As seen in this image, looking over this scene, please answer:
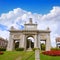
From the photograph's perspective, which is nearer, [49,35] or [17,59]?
[17,59]

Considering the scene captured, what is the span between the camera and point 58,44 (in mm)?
77812

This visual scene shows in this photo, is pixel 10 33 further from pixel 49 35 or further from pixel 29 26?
pixel 49 35

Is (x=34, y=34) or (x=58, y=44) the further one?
(x=58, y=44)

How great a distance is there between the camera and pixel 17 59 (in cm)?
2473

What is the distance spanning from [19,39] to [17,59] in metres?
24.5

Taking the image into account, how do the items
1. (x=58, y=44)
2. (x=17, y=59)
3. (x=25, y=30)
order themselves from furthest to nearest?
(x=58, y=44) → (x=25, y=30) → (x=17, y=59)

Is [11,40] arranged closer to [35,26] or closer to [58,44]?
[35,26]

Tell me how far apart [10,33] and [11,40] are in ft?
6.84

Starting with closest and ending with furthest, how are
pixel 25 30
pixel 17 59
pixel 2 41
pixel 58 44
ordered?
1. pixel 17 59
2. pixel 25 30
3. pixel 58 44
4. pixel 2 41

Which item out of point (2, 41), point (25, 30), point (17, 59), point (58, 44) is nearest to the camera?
point (17, 59)

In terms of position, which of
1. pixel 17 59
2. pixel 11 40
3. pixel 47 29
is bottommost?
pixel 17 59

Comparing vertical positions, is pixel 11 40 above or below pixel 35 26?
below

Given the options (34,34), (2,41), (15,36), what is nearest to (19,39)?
(15,36)

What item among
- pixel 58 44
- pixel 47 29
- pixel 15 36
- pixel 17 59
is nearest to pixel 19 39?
pixel 15 36
